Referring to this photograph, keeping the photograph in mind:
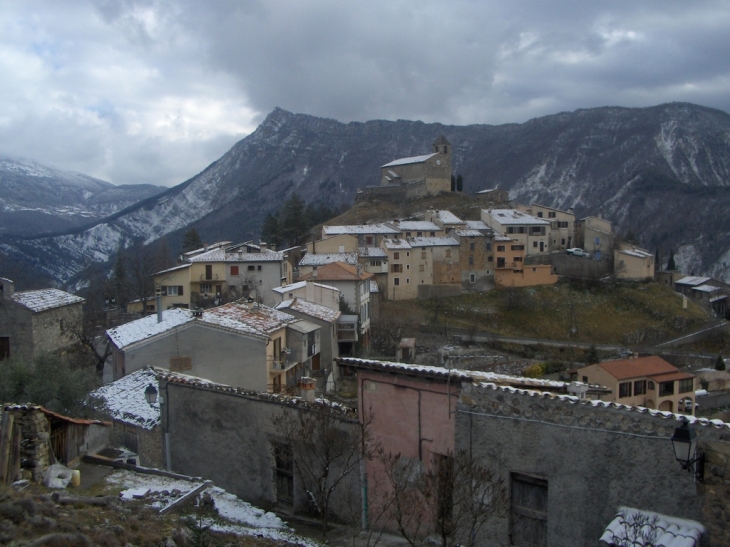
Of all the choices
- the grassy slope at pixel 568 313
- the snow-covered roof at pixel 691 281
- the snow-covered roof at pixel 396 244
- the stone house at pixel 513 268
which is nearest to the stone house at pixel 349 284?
the grassy slope at pixel 568 313

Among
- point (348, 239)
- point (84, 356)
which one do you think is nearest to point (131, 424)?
point (84, 356)

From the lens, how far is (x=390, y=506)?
1054 centimetres

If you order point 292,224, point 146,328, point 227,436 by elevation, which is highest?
point 292,224

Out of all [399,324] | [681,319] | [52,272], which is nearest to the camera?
[399,324]

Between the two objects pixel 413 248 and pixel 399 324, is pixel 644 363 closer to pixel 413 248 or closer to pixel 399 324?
pixel 399 324

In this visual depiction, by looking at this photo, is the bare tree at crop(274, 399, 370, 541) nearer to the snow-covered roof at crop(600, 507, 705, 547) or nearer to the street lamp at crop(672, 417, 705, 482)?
the snow-covered roof at crop(600, 507, 705, 547)

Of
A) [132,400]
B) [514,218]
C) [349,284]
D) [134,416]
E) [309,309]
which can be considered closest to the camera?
[134,416]

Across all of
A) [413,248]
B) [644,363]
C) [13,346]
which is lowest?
[644,363]

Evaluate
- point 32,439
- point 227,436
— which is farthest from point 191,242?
point 32,439

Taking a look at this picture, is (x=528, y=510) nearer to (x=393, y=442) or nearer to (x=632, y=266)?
(x=393, y=442)

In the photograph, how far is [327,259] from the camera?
6506 cm

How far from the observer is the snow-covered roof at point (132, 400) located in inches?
607

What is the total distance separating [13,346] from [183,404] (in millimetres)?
24541

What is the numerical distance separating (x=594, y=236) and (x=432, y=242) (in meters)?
25.2
